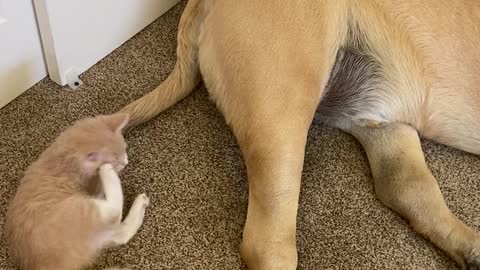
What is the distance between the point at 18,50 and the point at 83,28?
6.2 inches

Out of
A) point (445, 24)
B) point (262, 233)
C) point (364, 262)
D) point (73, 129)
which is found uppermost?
point (445, 24)

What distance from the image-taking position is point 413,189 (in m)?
1.59

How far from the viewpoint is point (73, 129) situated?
1.44m

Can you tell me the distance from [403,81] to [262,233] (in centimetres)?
45

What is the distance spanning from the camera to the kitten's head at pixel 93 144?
1404 mm

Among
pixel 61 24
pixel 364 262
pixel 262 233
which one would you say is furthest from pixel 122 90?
pixel 364 262

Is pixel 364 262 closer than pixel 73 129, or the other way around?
pixel 73 129

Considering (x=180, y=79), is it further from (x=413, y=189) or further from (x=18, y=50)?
(x=413, y=189)

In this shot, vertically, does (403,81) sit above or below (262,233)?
above

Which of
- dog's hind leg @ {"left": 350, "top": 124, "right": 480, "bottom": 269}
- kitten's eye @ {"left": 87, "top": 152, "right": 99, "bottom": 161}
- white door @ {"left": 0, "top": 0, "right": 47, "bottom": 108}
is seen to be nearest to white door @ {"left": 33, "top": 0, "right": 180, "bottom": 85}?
white door @ {"left": 0, "top": 0, "right": 47, "bottom": 108}

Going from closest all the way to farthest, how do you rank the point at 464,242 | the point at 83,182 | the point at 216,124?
the point at 83,182 → the point at 464,242 → the point at 216,124

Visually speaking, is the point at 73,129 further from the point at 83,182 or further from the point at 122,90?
the point at 122,90

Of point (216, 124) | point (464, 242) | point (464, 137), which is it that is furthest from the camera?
point (216, 124)

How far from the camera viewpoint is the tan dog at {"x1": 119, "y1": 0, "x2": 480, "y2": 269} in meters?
1.46
